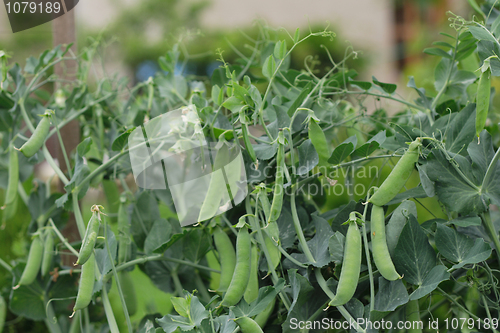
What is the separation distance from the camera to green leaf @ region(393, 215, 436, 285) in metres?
0.40

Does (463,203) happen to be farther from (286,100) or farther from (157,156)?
(157,156)

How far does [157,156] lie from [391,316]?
382mm

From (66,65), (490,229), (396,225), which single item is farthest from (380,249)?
(66,65)

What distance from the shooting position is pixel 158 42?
12.7 feet

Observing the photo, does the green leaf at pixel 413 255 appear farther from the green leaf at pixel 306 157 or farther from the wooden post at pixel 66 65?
the wooden post at pixel 66 65

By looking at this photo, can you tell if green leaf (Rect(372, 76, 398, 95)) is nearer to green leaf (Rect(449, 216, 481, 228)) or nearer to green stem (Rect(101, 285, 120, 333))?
green leaf (Rect(449, 216, 481, 228))

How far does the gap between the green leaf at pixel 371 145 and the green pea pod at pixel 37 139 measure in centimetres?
41

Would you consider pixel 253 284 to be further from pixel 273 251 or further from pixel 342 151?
pixel 342 151

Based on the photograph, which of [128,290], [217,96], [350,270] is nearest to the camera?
[350,270]

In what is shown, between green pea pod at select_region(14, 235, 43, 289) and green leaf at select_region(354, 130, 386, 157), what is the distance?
0.48 metres

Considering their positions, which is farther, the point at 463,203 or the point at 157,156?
the point at 157,156

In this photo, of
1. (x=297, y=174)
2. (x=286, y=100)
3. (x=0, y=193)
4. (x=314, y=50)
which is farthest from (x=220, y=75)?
(x=314, y=50)

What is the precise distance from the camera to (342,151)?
432 mm

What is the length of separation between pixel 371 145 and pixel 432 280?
0.16 metres
